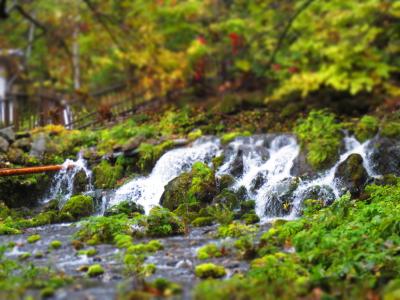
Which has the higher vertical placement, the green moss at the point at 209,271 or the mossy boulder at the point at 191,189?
the mossy boulder at the point at 191,189

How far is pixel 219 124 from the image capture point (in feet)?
47.6

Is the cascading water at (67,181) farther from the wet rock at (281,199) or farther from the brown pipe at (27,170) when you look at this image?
the wet rock at (281,199)

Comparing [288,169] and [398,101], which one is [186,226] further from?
[398,101]

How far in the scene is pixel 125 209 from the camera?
908 centimetres

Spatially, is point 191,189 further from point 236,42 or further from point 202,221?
point 236,42

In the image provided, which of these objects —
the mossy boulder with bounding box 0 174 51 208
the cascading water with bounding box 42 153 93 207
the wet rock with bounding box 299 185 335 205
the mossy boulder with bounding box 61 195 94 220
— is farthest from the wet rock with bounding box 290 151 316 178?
the mossy boulder with bounding box 0 174 51 208

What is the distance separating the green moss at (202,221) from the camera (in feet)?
27.3

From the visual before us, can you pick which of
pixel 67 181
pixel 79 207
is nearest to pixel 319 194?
pixel 79 207

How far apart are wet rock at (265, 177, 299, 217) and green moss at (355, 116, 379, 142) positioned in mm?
2791

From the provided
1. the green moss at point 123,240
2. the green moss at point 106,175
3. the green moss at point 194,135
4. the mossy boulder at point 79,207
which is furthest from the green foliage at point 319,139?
the green moss at point 123,240

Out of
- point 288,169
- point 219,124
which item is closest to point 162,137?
point 219,124

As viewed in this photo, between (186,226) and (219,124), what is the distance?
6.71 meters

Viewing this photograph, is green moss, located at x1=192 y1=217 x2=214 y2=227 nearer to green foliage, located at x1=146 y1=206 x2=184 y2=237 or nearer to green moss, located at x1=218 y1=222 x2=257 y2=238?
green foliage, located at x1=146 y1=206 x2=184 y2=237

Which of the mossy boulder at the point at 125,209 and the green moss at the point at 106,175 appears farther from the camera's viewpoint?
the green moss at the point at 106,175
